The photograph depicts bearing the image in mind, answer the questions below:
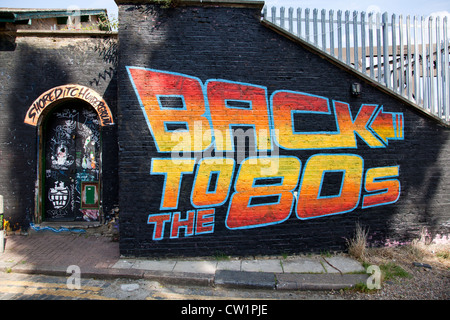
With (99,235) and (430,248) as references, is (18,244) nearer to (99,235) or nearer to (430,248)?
(99,235)

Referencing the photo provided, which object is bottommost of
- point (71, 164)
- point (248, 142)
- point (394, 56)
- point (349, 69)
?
point (71, 164)

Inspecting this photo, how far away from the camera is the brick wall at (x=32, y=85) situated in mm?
6230

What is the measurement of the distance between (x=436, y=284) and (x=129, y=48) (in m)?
6.79

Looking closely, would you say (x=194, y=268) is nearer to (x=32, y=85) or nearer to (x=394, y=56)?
(x=32, y=85)

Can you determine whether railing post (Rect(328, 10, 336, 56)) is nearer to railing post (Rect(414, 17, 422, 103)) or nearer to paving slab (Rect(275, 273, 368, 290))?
railing post (Rect(414, 17, 422, 103))

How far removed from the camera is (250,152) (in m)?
5.24

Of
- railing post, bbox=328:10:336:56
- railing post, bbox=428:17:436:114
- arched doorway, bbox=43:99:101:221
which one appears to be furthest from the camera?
arched doorway, bbox=43:99:101:221

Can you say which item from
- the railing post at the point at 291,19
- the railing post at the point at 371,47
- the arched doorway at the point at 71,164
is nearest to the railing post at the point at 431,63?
the railing post at the point at 371,47

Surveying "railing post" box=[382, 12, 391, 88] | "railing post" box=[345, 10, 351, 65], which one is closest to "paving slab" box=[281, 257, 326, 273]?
"railing post" box=[382, 12, 391, 88]

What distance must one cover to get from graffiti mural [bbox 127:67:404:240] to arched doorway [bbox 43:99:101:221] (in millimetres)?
2239

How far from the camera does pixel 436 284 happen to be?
14.0 ft

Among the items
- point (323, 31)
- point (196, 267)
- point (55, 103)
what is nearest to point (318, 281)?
point (196, 267)

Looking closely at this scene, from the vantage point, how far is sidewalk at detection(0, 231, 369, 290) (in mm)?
4238

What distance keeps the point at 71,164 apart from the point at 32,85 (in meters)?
Result: 2.04
